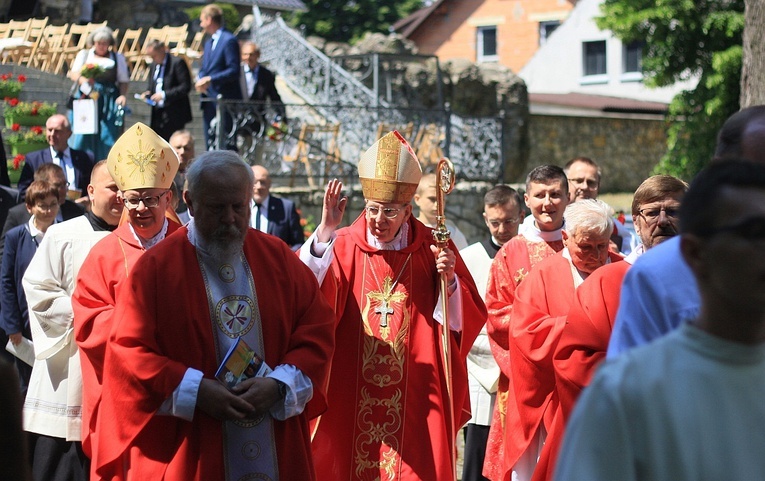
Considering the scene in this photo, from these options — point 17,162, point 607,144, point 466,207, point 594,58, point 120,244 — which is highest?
point 594,58

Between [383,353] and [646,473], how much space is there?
3774mm

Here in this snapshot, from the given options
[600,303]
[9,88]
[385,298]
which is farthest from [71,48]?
[600,303]

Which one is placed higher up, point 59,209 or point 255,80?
point 255,80

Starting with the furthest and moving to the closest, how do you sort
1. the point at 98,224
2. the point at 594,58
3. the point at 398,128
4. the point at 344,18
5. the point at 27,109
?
the point at 344,18, the point at 594,58, the point at 398,128, the point at 27,109, the point at 98,224

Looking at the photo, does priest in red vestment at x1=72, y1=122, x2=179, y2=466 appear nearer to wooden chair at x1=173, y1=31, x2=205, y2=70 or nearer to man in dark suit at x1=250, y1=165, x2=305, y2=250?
Result: man in dark suit at x1=250, y1=165, x2=305, y2=250

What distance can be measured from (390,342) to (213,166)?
1.75m

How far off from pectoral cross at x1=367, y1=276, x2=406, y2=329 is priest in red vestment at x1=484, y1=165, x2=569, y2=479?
740mm

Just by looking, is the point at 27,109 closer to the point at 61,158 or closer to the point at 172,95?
the point at 172,95

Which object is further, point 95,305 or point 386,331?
point 386,331

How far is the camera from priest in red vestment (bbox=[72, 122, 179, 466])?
5266mm

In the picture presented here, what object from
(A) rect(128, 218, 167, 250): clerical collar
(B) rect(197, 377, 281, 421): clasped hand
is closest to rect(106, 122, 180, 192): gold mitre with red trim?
(A) rect(128, 218, 167, 250): clerical collar

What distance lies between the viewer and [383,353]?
Result: 5.96 meters

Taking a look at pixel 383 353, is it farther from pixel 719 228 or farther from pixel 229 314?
pixel 719 228

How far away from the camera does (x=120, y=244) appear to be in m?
5.59
